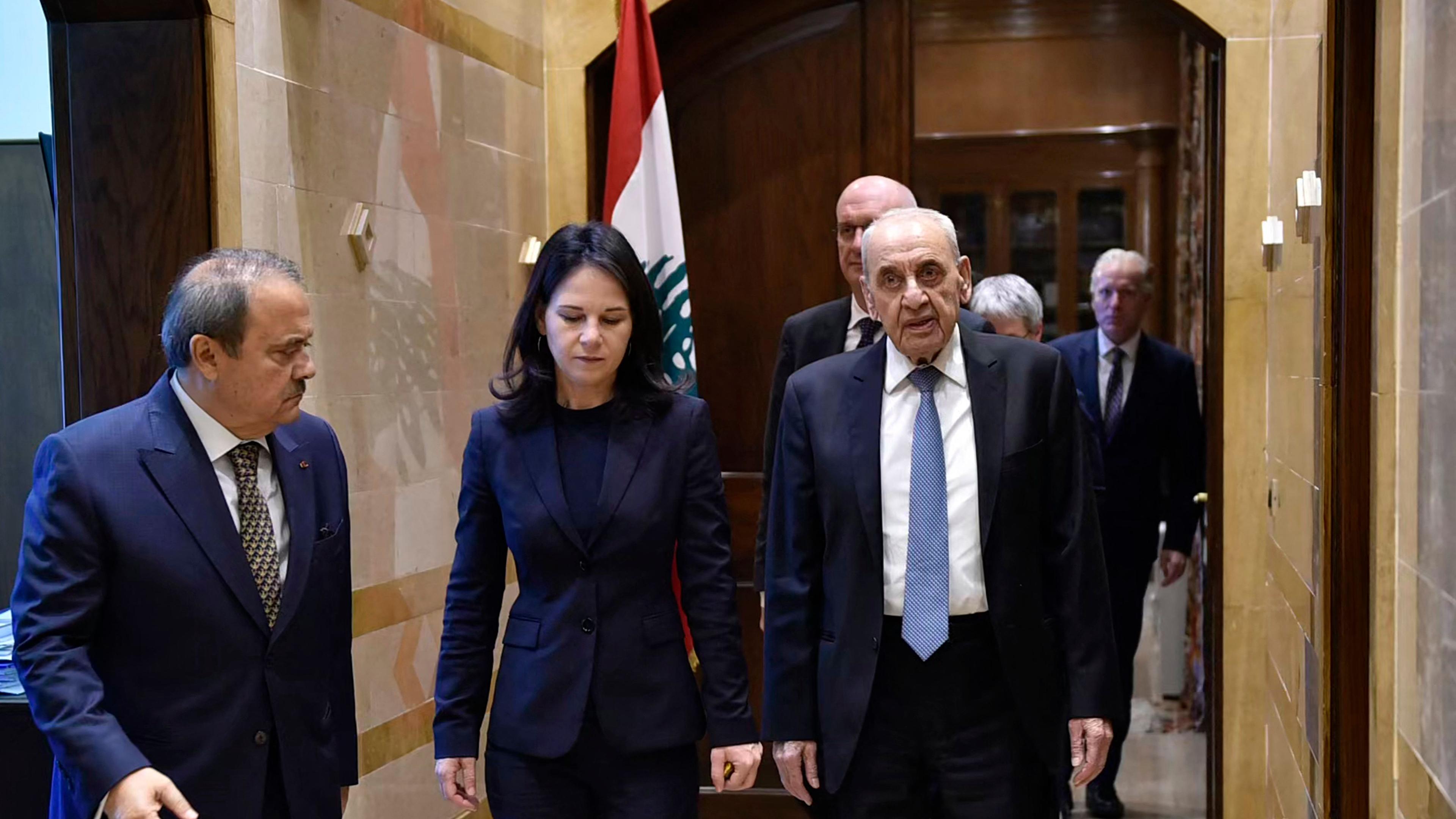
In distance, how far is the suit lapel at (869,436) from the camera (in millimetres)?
2395

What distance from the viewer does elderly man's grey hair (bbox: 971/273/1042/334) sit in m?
4.04

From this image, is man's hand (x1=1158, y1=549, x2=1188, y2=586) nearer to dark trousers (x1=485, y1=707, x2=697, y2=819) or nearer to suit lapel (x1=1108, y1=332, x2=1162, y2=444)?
suit lapel (x1=1108, y1=332, x2=1162, y2=444)

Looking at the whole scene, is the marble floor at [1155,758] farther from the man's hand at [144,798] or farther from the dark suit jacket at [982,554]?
the man's hand at [144,798]

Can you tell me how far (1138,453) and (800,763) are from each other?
2.71m

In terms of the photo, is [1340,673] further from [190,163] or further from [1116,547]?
[190,163]

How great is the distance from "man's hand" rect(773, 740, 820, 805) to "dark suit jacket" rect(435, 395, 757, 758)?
67mm

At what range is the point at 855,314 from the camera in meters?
3.35

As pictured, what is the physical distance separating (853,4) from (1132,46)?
148 inches

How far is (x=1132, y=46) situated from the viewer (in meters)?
7.93

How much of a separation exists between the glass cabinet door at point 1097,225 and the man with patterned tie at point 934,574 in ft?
19.7

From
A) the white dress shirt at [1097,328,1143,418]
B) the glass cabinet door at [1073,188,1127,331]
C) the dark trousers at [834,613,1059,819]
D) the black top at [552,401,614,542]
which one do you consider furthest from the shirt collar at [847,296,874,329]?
the glass cabinet door at [1073,188,1127,331]

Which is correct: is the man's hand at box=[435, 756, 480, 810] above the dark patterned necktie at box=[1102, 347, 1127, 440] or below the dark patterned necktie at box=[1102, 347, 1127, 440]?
below

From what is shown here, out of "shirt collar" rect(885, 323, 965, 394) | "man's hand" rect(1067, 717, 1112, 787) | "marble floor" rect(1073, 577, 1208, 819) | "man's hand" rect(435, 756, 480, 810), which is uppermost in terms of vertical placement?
"shirt collar" rect(885, 323, 965, 394)

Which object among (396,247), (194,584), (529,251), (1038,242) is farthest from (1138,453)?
(1038,242)
